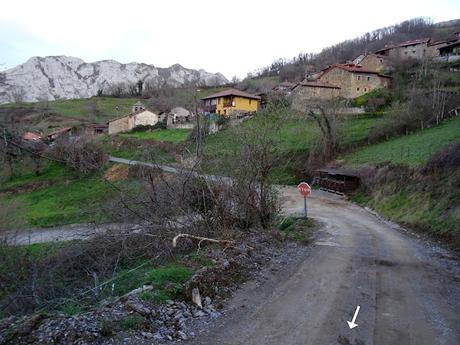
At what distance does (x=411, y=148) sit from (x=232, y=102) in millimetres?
40870

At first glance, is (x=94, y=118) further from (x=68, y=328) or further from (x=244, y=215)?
(x=68, y=328)

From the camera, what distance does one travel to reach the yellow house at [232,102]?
6762cm

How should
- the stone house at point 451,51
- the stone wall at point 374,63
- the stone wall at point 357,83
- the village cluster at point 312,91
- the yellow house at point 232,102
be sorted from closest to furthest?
the village cluster at point 312,91, the stone wall at point 357,83, the yellow house at point 232,102, the stone house at point 451,51, the stone wall at point 374,63

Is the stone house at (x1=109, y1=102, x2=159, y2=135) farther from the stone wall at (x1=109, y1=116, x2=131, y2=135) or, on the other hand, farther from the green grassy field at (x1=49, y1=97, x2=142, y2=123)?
the green grassy field at (x1=49, y1=97, x2=142, y2=123)

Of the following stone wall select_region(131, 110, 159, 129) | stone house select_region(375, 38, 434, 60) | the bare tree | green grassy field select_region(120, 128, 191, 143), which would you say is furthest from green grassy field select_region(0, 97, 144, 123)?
the bare tree

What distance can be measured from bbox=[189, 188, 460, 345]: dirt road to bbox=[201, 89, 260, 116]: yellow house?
5587 centimetres

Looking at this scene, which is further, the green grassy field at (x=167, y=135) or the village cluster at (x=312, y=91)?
the village cluster at (x=312, y=91)

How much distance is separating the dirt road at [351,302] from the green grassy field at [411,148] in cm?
1538

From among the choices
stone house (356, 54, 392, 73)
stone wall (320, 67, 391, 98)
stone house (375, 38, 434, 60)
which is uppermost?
stone house (375, 38, 434, 60)

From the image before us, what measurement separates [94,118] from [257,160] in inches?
3331

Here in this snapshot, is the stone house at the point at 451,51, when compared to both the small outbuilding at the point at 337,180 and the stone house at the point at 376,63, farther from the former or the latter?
the small outbuilding at the point at 337,180

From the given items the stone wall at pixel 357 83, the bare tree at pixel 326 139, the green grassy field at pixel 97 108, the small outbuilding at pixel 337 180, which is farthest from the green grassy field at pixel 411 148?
the green grassy field at pixel 97 108

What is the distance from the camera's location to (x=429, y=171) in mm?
21906

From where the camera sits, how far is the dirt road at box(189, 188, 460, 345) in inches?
255
